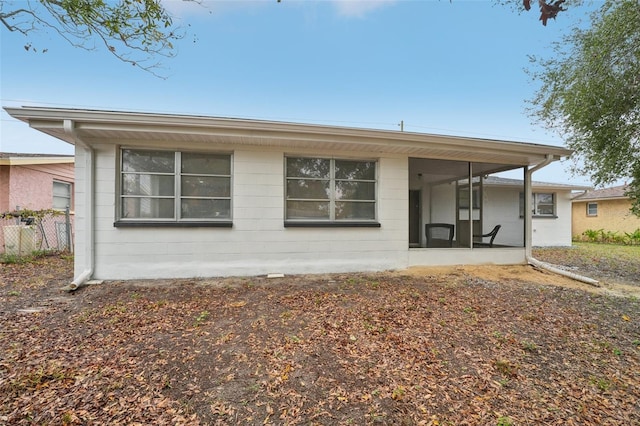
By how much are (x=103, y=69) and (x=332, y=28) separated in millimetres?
7722

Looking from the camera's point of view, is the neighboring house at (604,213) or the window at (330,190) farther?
the neighboring house at (604,213)

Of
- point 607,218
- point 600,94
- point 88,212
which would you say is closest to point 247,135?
point 88,212

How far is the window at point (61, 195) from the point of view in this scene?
33.4 ft

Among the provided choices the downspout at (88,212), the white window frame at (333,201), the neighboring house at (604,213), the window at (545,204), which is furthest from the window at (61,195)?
the neighboring house at (604,213)

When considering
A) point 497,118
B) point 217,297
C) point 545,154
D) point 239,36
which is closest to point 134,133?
point 217,297

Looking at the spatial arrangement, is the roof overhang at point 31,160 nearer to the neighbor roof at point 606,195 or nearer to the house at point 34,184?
the house at point 34,184

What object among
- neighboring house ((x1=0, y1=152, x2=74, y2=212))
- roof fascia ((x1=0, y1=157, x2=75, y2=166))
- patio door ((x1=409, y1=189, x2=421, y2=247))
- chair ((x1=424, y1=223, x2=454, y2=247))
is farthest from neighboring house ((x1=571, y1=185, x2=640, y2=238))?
neighboring house ((x1=0, y1=152, x2=74, y2=212))

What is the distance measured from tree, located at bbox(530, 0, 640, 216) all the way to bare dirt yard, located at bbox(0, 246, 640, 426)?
304 centimetres

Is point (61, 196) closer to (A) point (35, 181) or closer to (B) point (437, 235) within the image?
(A) point (35, 181)

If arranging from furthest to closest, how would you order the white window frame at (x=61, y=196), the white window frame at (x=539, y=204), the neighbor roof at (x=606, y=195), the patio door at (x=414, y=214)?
the neighbor roof at (x=606, y=195), the white window frame at (x=539, y=204), the patio door at (x=414, y=214), the white window frame at (x=61, y=196)

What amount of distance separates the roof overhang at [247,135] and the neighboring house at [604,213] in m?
12.5

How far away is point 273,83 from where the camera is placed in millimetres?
14211

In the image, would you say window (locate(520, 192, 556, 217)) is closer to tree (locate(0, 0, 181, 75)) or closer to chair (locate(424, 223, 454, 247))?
chair (locate(424, 223, 454, 247))

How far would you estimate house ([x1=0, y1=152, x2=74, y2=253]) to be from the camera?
27.2ft
